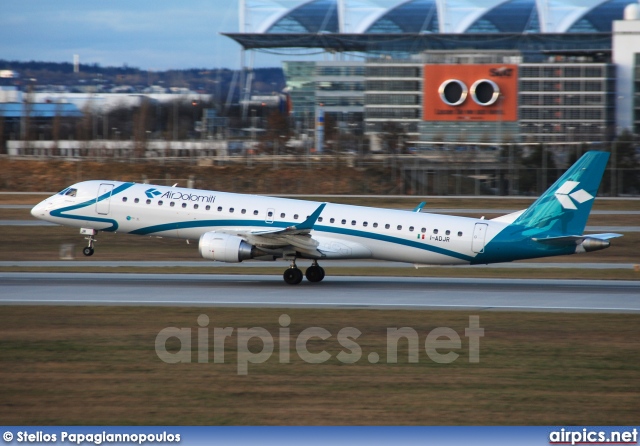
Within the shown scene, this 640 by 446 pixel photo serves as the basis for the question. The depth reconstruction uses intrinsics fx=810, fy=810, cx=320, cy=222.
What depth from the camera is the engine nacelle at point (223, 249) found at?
32531mm

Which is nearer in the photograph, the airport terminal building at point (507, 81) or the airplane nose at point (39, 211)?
the airplane nose at point (39, 211)

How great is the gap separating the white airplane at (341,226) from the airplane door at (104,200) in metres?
0.04

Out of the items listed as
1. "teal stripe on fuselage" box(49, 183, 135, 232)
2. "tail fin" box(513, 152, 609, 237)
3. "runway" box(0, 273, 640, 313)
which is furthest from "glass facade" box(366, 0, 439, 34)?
"tail fin" box(513, 152, 609, 237)

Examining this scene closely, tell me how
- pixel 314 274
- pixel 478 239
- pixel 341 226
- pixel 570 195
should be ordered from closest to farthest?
pixel 570 195 < pixel 478 239 < pixel 341 226 < pixel 314 274

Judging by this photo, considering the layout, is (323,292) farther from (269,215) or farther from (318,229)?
(269,215)

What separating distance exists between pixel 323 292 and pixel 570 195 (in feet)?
35.6

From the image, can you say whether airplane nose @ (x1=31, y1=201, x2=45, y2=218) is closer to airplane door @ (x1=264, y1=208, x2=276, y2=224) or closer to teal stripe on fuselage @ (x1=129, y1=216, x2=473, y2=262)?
teal stripe on fuselage @ (x1=129, y1=216, x2=473, y2=262)

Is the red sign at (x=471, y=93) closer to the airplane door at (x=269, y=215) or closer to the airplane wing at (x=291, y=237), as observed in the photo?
the airplane door at (x=269, y=215)

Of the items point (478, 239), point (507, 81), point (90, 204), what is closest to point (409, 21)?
point (507, 81)

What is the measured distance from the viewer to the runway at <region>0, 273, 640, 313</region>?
29078 millimetres

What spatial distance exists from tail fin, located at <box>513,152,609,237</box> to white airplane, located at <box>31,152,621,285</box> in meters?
0.04

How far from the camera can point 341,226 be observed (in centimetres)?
3462

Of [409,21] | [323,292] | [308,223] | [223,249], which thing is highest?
[409,21]

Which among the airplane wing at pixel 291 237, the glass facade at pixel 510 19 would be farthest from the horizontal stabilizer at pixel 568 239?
the glass facade at pixel 510 19
